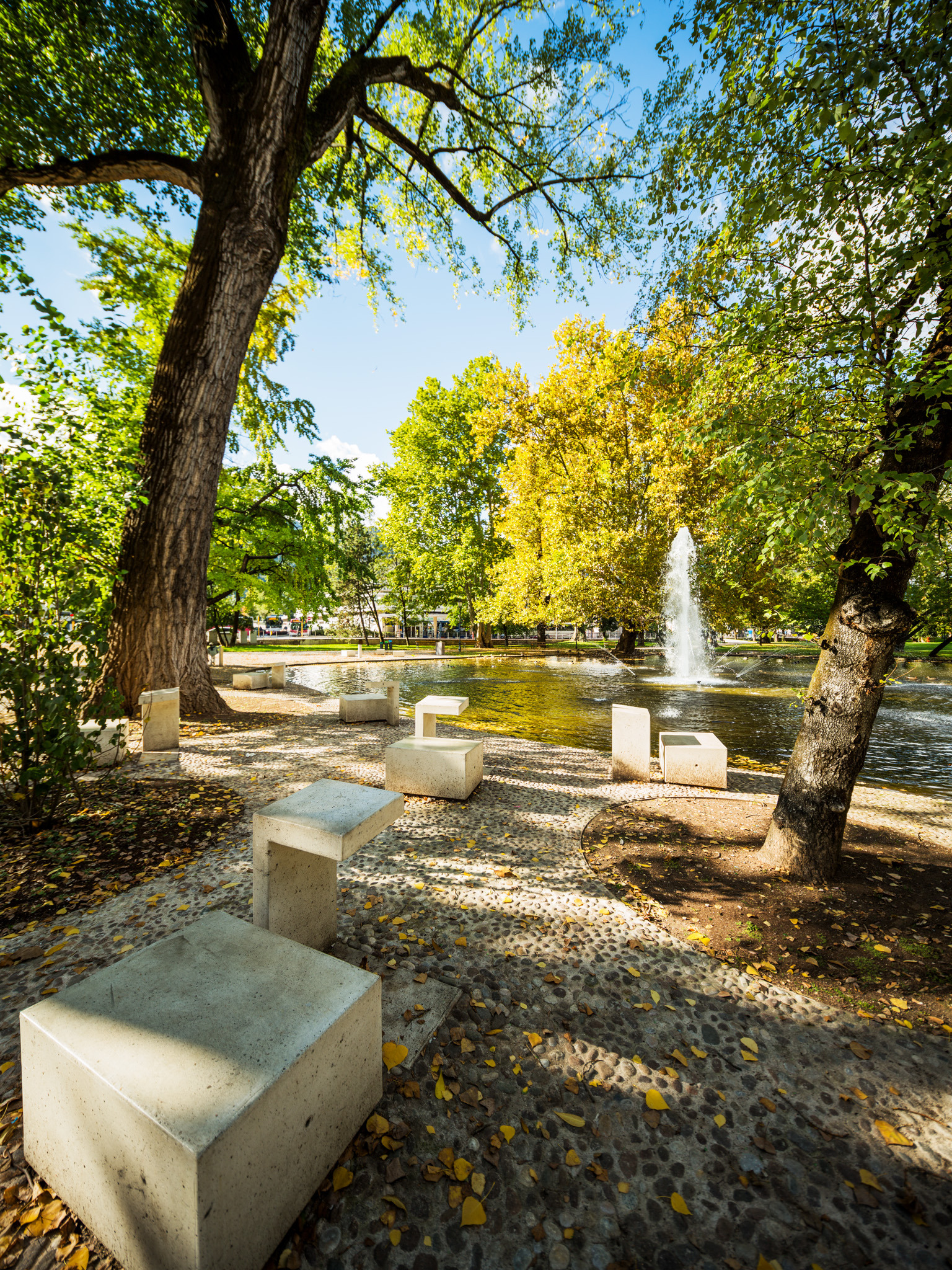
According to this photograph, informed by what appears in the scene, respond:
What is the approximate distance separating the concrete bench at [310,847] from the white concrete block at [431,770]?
247 cm

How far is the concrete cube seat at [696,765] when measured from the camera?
638 centimetres

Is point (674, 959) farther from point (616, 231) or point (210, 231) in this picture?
point (616, 231)

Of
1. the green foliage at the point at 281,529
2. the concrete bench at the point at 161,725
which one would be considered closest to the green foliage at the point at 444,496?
the green foliage at the point at 281,529

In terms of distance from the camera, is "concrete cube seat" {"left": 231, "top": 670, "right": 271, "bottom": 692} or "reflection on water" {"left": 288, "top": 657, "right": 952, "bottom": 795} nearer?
"reflection on water" {"left": 288, "top": 657, "right": 952, "bottom": 795}

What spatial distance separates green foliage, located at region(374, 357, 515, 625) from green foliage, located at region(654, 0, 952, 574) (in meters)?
26.4

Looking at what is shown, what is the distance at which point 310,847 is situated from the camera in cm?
247

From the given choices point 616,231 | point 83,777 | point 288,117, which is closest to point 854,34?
point 288,117

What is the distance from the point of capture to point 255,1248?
149 centimetres

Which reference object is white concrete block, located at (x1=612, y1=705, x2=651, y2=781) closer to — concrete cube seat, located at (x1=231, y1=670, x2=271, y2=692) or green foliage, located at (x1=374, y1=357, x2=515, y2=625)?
concrete cube seat, located at (x1=231, y1=670, x2=271, y2=692)

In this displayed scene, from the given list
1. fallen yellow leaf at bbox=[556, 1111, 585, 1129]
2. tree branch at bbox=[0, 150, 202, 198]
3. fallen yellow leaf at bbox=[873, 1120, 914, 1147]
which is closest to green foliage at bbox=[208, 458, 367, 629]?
tree branch at bbox=[0, 150, 202, 198]

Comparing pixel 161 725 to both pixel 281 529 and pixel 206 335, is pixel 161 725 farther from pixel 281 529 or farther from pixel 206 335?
pixel 281 529

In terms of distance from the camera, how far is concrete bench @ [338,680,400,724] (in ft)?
32.6

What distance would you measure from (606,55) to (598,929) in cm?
1528

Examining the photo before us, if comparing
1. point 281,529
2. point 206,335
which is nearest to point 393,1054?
point 206,335
